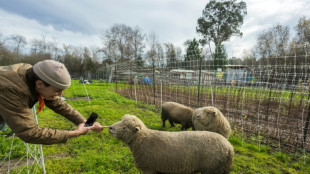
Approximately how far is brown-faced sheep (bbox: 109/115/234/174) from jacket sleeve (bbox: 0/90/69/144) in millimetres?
1192

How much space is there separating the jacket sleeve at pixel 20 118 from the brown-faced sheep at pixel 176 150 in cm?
119

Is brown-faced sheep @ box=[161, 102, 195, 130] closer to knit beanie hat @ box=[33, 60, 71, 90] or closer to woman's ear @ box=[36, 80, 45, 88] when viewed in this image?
knit beanie hat @ box=[33, 60, 71, 90]

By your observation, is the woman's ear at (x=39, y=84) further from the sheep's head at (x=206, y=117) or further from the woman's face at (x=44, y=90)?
the sheep's head at (x=206, y=117)

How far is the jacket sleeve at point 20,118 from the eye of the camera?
1721 mm

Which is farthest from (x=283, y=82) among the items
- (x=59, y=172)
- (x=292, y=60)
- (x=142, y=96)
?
(x=142, y=96)

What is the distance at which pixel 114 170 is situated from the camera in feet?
11.8

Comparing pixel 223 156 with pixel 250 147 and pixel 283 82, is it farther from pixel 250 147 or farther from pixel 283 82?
pixel 283 82

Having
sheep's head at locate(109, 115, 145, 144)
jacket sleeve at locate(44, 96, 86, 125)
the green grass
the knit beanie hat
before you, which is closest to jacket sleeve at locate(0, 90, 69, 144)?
the knit beanie hat

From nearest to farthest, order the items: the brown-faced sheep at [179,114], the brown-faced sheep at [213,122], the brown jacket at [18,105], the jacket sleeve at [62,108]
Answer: the brown jacket at [18,105], the jacket sleeve at [62,108], the brown-faced sheep at [213,122], the brown-faced sheep at [179,114]

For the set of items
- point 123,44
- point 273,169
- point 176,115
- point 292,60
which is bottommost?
point 273,169

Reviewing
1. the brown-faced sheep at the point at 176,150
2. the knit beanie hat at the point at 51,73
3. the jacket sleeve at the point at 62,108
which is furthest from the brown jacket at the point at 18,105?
the brown-faced sheep at the point at 176,150

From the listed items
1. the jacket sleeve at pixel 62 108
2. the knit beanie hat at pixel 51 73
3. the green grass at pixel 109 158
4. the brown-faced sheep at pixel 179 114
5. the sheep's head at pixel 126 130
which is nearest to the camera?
the knit beanie hat at pixel 51 73

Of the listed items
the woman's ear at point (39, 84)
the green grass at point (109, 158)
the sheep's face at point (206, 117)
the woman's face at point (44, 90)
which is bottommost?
the green grass at point (109, 158)

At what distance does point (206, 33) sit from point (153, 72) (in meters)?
35.0
